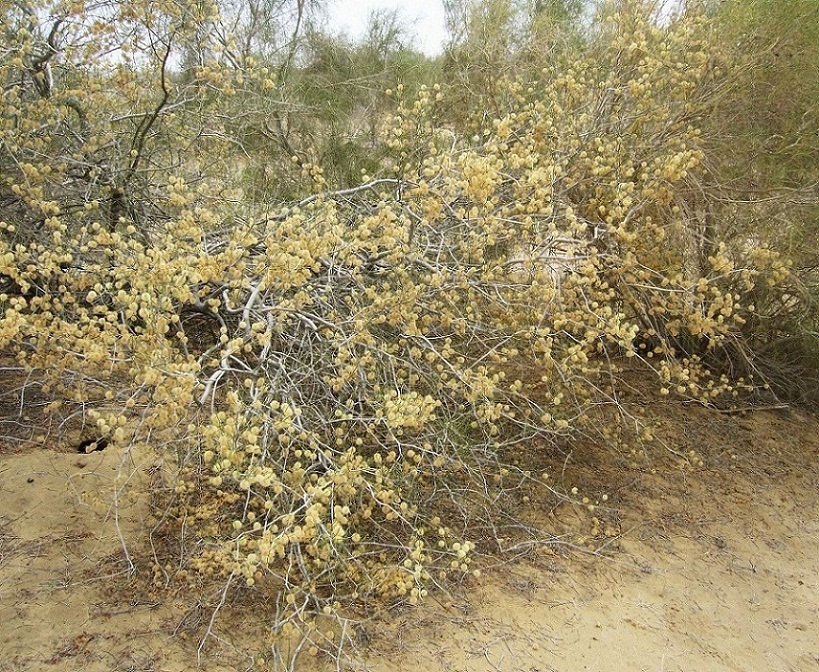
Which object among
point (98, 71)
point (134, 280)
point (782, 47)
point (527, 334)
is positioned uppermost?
point (782, 47)

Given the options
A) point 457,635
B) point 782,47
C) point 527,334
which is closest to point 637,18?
point 782,47

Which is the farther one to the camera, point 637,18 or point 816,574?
point 637,18

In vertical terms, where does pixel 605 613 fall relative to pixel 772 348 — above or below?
below

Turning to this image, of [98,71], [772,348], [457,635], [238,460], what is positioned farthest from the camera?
[772,348]

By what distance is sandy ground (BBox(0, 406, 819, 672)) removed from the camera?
2.79m

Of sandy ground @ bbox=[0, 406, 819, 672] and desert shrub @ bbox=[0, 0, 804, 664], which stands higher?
desert shrub @ bbox=[0, 0, 804, 664]

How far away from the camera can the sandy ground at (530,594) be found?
2785mm

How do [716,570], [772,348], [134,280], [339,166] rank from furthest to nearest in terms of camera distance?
1. [339,166]
2. [772,348]
3. [716,570]
4. [134,280]

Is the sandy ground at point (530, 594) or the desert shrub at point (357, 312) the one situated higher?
the desert shrub at point (357, 312)

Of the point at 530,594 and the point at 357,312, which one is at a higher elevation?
the point at 357,312

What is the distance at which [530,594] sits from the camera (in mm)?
3361

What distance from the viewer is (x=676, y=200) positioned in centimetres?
482

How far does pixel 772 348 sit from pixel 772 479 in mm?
1129

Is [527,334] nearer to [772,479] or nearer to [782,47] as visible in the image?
[772,479]
